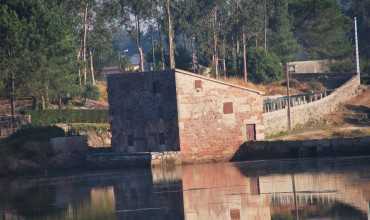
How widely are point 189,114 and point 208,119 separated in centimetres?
137

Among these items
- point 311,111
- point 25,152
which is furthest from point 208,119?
point 311,111

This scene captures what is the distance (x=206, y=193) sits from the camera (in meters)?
71.2

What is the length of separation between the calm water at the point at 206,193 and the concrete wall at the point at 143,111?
12.5 ft

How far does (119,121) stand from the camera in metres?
90.6

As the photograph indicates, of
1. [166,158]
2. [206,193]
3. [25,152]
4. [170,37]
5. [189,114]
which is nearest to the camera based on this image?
[206,193]

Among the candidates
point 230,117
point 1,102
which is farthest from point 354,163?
point 1,102

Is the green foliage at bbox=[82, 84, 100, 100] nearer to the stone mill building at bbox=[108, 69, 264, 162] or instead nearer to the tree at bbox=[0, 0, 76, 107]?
the tree at bbox=[0, 0, 76, 107]

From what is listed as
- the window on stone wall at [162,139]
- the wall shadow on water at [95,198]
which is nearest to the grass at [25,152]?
the wall shadow on water at [95,198]

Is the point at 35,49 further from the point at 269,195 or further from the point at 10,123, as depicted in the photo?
the point at 269,195

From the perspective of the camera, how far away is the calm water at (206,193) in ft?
207

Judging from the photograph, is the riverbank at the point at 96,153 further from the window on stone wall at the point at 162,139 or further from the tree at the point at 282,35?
the tree at the point at 282,35

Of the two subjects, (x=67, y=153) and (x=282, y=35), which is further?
(x=282, y=35)

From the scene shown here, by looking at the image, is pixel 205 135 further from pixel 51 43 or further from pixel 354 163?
pixel 51 43

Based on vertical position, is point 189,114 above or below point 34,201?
above
